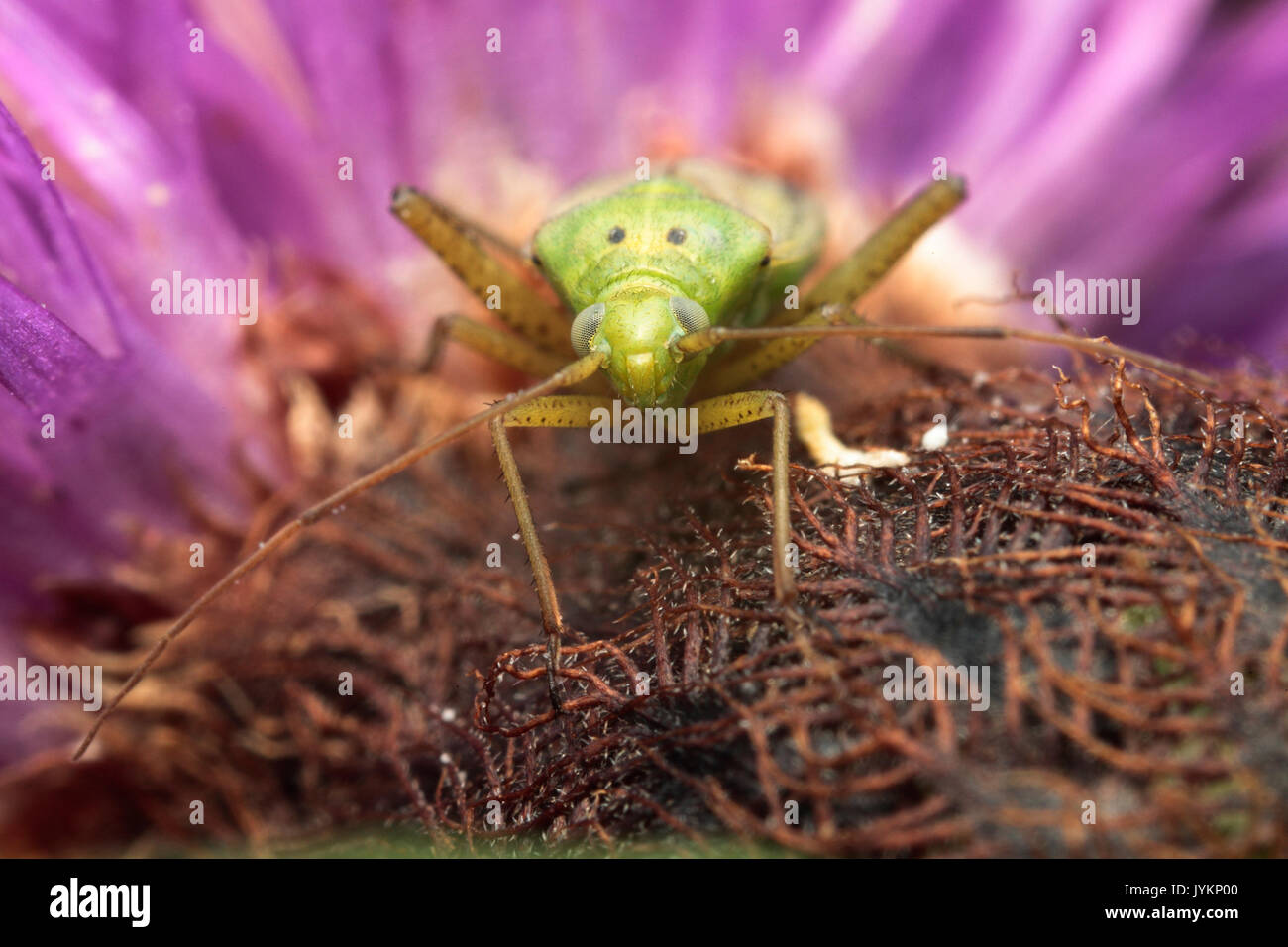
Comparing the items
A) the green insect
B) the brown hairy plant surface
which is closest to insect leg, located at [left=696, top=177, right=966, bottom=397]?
the green insect

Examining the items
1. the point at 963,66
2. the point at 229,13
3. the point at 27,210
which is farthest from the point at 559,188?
the point at 27,210

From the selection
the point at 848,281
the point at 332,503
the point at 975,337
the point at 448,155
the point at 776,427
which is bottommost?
→ the point at 332,503

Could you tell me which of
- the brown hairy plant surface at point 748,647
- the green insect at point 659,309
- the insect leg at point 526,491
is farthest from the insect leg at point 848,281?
the insect leg at point 526,491

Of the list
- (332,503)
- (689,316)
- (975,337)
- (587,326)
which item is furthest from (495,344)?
(975,337)

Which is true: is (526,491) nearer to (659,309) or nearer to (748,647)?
(659,309)

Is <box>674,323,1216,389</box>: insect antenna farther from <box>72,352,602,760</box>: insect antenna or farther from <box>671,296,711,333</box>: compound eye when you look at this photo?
<box>72,352,602,760</box>: insect antenna
